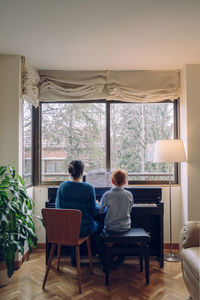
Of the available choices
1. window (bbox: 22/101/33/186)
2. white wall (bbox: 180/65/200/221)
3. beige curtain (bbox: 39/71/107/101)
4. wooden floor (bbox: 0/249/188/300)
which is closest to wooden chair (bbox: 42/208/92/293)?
wooden floor (bbox: 0/249/188/300)

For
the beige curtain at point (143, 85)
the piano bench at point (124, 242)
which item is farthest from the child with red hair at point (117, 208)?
the beige curtain at point (143, 85)

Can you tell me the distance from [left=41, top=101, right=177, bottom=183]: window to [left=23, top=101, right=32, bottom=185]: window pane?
0.20 meters

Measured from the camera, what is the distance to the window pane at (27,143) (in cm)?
343

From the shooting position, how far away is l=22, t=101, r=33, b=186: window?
3.43m

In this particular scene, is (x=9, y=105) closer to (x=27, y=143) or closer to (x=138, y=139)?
(x=27, y=143)

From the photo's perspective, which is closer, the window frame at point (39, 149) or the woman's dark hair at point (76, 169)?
the woman's dark hair at point (76, 169)

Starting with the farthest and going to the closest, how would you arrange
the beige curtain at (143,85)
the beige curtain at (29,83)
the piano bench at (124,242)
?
the beige curtain at (143,85) < the beige curtain at (29,83) < the piano bench at (124,242)

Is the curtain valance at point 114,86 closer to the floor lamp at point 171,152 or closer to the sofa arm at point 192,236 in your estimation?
the floor lamp at point 171,152

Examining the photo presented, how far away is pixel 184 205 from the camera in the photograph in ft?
11.6

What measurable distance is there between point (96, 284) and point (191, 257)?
41.7 inches

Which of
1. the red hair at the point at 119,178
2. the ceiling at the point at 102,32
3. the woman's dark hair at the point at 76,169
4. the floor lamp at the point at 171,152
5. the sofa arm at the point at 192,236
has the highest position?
the ceiling at the point at 102,32

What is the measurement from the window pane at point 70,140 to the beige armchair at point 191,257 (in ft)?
5.52

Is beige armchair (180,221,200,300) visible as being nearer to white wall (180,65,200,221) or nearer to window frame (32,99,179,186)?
white wall (180,65,200,221)

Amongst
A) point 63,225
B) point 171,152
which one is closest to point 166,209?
point 171,152
